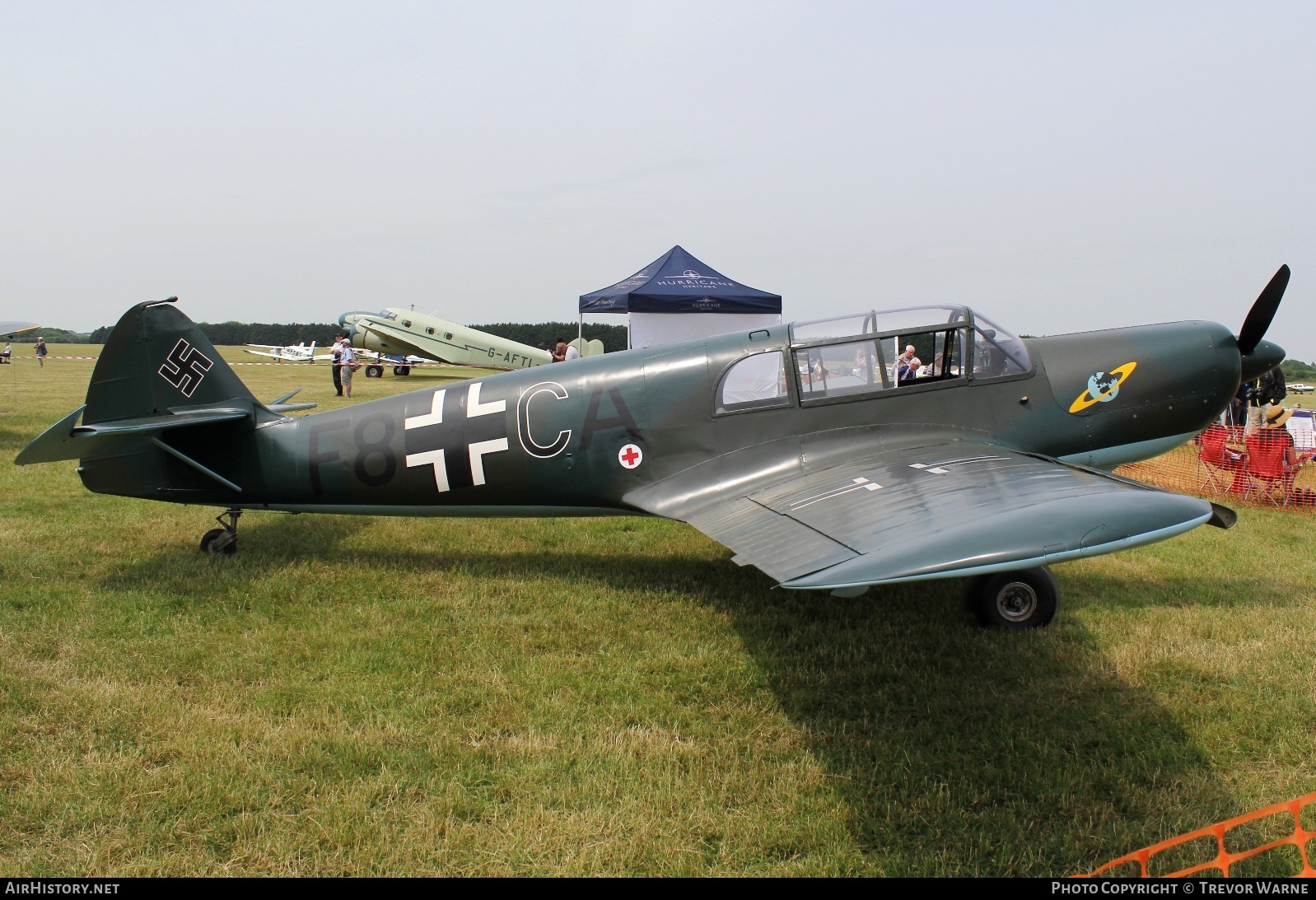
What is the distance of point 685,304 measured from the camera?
Result: 17.5 m

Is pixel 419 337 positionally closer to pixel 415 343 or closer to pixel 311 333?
pixel 415 343

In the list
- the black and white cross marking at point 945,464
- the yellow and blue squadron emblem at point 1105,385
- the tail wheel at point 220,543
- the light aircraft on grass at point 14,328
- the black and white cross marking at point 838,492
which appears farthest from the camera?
the light aircraft on grass at point 14,328

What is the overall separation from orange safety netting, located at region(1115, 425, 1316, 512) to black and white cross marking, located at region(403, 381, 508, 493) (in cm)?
639

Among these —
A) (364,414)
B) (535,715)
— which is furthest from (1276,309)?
(364,414)

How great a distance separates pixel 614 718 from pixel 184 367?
4604mm

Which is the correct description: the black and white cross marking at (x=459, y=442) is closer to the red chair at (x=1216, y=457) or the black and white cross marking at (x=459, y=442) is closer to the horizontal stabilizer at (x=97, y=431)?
the horizontal stabilizer at (x=97, y=431)

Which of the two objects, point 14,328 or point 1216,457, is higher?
point 14,328

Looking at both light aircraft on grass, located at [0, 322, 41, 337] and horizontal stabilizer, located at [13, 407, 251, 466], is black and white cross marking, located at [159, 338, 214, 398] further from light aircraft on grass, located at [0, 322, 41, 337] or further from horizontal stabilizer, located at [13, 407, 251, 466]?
light aircraft on grass, located at [0, 322, 41, 337]

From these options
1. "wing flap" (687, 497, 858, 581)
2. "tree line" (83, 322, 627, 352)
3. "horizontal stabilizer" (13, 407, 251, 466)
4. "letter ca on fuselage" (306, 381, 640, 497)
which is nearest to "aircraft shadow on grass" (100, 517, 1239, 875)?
"wing flap" (687, 497, 858, 581)

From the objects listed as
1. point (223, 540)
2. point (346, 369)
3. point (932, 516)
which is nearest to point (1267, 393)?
point (932, 516)

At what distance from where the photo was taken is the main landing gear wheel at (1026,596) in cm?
497

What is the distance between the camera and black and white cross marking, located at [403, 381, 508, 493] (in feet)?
19.5

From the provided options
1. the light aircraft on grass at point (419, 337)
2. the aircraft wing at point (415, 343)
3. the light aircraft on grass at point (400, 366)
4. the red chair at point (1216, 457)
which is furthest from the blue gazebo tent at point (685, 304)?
the light aircraft on grass at point (400, 366)

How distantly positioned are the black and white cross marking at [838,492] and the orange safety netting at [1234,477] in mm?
4895
